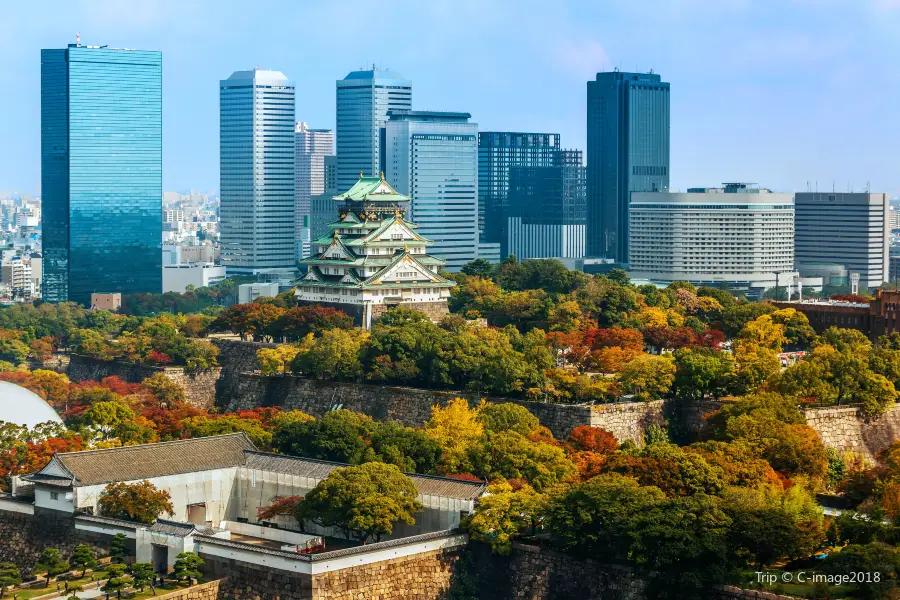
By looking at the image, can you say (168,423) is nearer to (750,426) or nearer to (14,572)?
(14,572)

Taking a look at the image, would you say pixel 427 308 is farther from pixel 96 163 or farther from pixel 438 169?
pixel 438 169

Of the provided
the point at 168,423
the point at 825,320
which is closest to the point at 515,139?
the point at 825,320

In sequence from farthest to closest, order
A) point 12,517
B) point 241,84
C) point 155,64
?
point 241,84 < point 155,64 < point 12,517

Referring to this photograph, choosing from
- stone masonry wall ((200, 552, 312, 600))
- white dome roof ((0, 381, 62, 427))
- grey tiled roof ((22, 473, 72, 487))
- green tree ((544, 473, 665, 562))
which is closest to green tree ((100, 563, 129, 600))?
stone masonry wall ((200, 552, 312, 600))

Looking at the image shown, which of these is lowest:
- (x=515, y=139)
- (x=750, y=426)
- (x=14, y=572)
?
(x=14, y=572)

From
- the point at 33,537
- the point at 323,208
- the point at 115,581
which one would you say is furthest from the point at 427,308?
the point at 323,208

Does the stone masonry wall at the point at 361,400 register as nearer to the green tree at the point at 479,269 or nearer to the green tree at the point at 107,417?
the green tree at the point at 107,417
